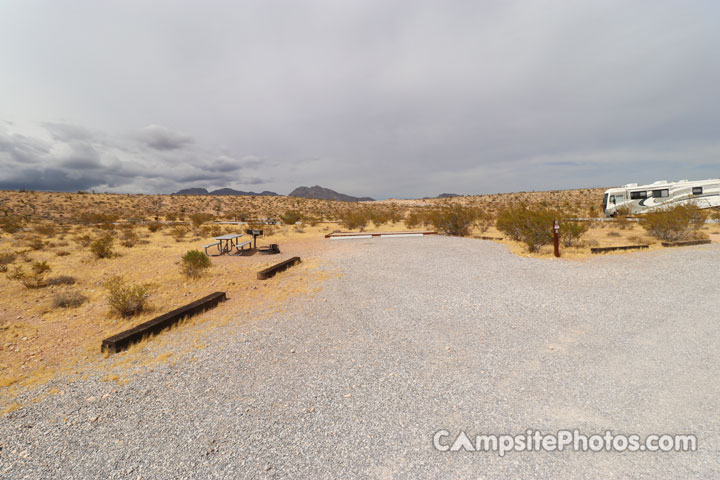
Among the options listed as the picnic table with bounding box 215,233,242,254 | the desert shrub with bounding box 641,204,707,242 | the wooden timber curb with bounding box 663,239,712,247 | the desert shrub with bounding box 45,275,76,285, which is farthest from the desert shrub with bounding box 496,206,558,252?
the desert shrub with bounding box 45,275,76,285

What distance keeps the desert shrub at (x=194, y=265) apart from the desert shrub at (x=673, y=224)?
55.0 feet

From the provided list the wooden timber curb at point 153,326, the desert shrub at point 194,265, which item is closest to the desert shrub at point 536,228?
the wooden timber curb at point 153,326

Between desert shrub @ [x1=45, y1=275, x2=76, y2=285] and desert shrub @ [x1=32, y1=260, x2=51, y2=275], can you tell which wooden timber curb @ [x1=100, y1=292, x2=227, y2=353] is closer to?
desert shrub @ [x1=45, y1=275, x2=76, y2=285]

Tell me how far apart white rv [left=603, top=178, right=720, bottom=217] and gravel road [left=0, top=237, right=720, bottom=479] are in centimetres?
2358

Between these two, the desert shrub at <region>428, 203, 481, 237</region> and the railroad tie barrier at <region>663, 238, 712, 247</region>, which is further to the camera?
the desert shrub at <region>428, 203, 481, 237</region>

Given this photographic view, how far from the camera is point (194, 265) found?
884cm

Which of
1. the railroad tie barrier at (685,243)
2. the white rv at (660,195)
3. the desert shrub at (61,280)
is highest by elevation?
the white rv at (660,195)

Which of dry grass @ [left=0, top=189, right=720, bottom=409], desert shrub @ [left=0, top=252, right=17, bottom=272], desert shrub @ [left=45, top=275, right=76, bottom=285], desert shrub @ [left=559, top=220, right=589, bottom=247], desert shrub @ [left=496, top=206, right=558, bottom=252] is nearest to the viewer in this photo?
dry grass @ [left=0, top=189, right=720, bottom=409]

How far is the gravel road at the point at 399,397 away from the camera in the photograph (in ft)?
7.61

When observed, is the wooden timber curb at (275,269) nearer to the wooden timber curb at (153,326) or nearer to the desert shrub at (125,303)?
the wooden timber curb at (153,326)

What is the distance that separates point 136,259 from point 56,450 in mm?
10783

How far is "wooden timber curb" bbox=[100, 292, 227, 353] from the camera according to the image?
4.42 meters

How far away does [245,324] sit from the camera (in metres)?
5.20

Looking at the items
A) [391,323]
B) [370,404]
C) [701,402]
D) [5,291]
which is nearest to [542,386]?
[701,402]
